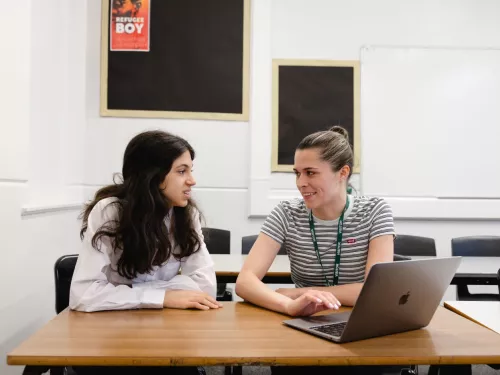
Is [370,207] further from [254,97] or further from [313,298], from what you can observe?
[254,97]

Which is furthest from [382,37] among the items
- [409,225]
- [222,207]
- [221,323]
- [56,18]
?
[221,323]

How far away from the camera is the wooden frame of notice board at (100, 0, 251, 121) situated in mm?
4168

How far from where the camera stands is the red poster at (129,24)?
4.16 metres

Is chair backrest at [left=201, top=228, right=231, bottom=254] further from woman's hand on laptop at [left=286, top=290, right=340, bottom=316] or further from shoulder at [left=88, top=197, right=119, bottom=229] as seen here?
woman's hand on laptop at [left=286, top=290, right=340, bottom=316]

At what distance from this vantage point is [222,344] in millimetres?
1099

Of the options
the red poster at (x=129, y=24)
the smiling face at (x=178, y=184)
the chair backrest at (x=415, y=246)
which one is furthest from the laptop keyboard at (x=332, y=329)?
the red poster at (x=129, y=24)

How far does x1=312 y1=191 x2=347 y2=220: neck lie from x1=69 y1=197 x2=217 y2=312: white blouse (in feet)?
1.53

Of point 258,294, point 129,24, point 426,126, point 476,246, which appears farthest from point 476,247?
point 129,24

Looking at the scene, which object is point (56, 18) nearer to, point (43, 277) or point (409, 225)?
point (43, 277)

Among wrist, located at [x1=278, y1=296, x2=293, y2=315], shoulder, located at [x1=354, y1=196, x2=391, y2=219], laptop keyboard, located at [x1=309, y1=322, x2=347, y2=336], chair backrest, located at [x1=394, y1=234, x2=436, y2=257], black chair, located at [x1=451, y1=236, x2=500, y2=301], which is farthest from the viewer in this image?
black chair, located at [x1=451, y1=236, x2=500, y2=301]

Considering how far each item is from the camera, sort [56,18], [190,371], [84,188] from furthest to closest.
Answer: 1. [84,188]
2. [56,18]
3. [190,371]

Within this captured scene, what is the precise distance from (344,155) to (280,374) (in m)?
0.81

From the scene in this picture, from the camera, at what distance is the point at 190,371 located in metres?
1.48

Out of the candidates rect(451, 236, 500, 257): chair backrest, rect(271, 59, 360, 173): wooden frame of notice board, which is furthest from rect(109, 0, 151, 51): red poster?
rect(451, 236, 500, 257): chair backrest
